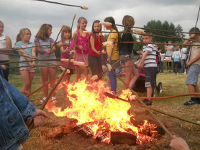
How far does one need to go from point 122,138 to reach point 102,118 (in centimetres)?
61

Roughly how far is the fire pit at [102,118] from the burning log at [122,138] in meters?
0.10

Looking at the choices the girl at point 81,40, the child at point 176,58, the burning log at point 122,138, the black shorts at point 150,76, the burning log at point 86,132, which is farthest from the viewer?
the child at point 176,58

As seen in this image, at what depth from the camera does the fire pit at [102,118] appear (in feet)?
10.3

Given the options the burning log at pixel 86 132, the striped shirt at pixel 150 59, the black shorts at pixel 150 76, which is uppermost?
the striped shirt at pixel 150 59

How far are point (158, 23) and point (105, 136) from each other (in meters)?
72.4

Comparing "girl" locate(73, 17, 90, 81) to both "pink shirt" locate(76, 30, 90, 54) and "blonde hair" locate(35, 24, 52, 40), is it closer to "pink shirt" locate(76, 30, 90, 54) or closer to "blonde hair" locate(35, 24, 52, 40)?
"pink shirt" locate(76, 30, 90, 54)

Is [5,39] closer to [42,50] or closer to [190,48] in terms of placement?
[42,50]

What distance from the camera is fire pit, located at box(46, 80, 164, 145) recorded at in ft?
Result: 10.3

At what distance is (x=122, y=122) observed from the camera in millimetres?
3273

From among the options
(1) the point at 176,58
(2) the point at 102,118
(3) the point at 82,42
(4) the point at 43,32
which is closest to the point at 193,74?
(2) the point at 102,118

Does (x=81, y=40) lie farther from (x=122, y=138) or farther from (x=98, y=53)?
(x=122, y=138)

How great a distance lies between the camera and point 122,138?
2.88 metres

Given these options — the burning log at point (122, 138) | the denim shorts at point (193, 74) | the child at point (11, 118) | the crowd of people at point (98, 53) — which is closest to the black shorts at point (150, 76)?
the crowd of people at point (98, 53)

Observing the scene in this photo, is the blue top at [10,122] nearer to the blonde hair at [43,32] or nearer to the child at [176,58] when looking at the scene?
the blonde hair at [43,32]
